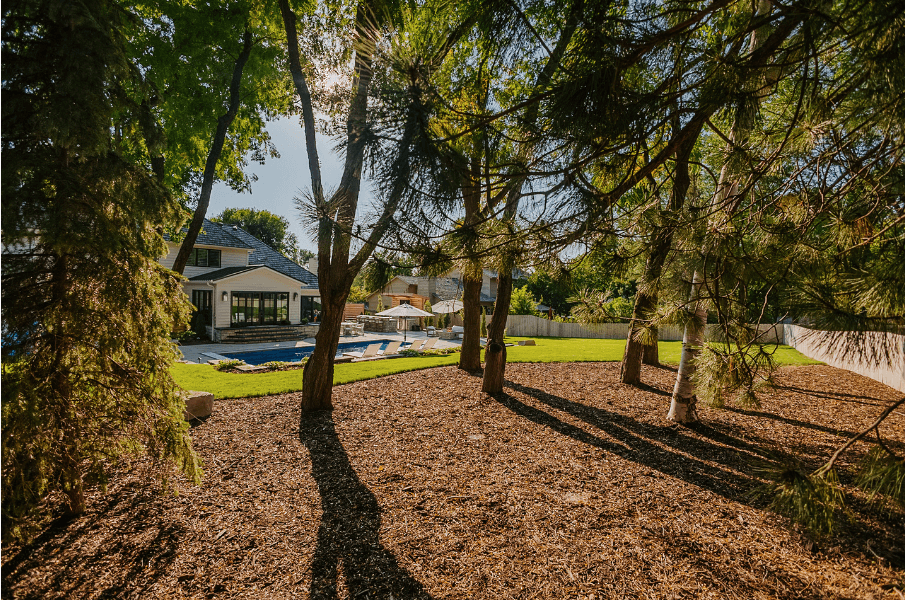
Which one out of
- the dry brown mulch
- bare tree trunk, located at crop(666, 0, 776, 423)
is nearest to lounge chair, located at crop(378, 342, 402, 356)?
the dry brown mulch

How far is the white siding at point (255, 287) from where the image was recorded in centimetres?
1851

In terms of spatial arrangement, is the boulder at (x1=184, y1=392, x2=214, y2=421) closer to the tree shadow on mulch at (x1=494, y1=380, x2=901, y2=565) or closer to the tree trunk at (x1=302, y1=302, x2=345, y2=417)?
the tree trunk at (x1=302, y1=302, x2=345, y2=417)

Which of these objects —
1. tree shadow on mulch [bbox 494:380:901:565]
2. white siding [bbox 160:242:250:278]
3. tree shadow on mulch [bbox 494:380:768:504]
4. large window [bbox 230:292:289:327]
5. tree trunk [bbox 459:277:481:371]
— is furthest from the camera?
white siding [bbox 160:242:250:278]

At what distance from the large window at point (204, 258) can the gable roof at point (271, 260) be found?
1.92 meters

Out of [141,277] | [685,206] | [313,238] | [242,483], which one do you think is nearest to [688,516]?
[685,206]

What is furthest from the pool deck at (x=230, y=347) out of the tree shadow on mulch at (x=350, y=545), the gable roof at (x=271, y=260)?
the tree shadow on mulch at (x=350, y=545)

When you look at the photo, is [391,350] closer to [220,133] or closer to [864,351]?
[220,133]

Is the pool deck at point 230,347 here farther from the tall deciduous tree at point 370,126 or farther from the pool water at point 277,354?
the tall deciduous tree at point 370,126

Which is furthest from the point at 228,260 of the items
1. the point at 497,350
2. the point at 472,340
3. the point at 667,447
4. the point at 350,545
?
the point at 667,447

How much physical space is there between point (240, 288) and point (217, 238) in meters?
3.75

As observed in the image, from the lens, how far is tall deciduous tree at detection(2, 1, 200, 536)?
2338 millimetres

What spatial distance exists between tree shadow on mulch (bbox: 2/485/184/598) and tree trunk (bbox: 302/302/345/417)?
2.79 m

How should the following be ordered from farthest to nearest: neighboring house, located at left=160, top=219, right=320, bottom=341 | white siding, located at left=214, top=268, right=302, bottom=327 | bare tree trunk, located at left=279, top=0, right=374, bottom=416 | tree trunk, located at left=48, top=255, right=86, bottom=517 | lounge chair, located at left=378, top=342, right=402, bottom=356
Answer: neighboring house, located at left=160, top=219, right=320, bottom=341 < white siding, located at left=214, top=268, right=302, bottom=327 < lounge chair, located at left=378, top=342, right=402, bottom=356 < bare tree trunk, located at left=279, top=0, right=374, bottom=416 < tree trunk, located at left=48, top=255, right=86, bottom=517

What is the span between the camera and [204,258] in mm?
20484
